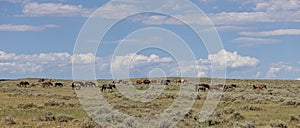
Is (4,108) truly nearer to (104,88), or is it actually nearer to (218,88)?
(104,88)

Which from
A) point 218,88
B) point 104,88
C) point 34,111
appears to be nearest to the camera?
point 34,111

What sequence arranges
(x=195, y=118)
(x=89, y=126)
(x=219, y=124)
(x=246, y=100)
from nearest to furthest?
(x=89, y=126) → (x=219, y=124) → (x=195, y=118) → (x=246, y=100)

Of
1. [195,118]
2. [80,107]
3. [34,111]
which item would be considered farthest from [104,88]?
[195,118]

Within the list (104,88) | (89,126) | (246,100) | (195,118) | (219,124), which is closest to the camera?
(89,126)

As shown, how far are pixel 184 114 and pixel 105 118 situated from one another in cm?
516

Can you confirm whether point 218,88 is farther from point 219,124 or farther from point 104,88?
point 219,124

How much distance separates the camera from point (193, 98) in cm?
4300

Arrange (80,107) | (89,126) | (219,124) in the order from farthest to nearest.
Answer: (80,107) → (219,124) → (89,126)

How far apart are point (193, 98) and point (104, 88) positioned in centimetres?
1544

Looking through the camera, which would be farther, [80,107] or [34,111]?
[80,107]

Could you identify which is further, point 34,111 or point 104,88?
point 104,88

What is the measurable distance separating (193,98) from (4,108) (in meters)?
17.1

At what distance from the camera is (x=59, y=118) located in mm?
24797

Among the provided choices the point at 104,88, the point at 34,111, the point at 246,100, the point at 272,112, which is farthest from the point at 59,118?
the point at 104,88
